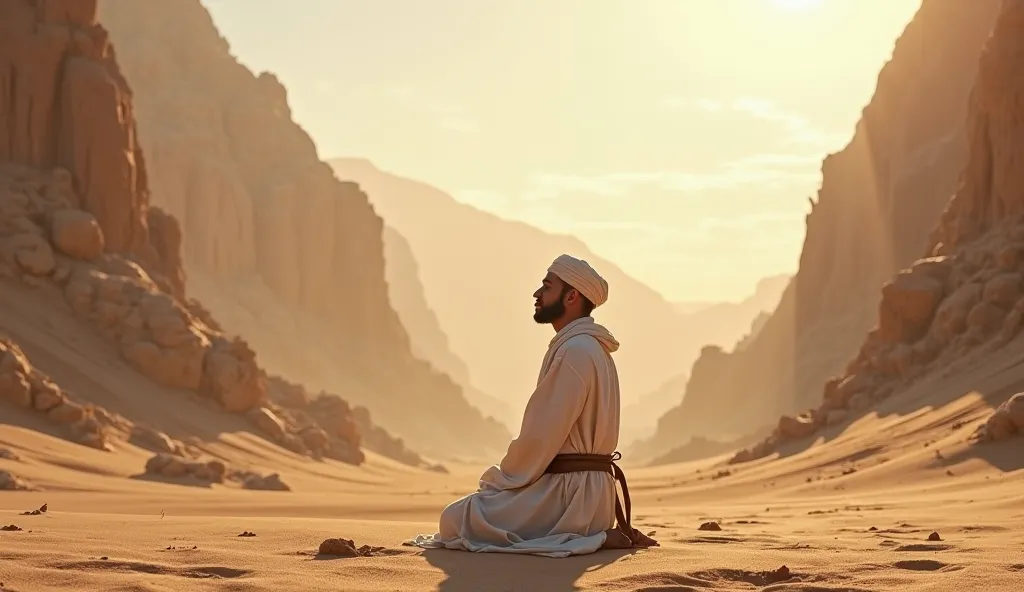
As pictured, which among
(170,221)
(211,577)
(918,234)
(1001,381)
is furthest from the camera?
(918,234)

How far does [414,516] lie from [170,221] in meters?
21.5

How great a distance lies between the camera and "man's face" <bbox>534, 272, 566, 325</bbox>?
266 inches

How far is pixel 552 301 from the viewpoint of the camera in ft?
22.1

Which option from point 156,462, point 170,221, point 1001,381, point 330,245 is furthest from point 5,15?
point 330,245

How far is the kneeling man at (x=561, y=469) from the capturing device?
648 cm

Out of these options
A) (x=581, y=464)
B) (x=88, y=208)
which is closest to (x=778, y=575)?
(x=581, y=464)

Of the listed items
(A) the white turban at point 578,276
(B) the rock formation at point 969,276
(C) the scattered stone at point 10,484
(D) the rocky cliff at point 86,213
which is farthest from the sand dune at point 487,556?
(D) the rocky cliff at point 86,213

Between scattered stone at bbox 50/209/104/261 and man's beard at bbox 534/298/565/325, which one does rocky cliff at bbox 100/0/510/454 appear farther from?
man's beard at bbox 534/298/565/325

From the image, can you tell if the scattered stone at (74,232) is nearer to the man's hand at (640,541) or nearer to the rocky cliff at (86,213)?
the rocky cliff at (86,213)

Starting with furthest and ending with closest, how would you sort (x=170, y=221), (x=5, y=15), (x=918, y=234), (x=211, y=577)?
(x=918, y=234) < (x=170, y=221) < (x=5, y=15) < (x=211, y=577)

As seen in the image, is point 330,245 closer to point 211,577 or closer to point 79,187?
point 79,187

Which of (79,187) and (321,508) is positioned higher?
(79,187)

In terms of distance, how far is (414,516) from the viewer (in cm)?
1398

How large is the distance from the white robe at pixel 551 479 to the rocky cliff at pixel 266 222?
60.3 meters
